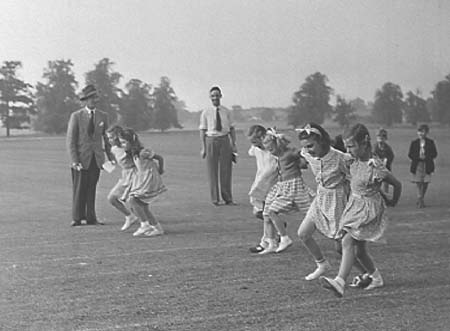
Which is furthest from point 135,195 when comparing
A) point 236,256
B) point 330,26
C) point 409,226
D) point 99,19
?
point 330,26

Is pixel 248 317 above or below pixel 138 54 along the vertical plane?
below

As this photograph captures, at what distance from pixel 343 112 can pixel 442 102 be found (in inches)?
93.7

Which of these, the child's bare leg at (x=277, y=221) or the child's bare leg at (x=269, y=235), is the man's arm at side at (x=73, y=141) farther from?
the child's bare leg at (x=277, y=221)

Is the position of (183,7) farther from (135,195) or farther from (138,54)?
(135,195)

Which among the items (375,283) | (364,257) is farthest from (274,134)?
(375,283)

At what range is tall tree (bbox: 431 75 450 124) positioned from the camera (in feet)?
52.1

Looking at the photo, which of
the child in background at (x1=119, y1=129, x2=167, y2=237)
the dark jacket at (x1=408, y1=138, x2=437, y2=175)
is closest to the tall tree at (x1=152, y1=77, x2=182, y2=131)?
the dark jacket at (x1=408, y1=138, x2=437, y2=175)

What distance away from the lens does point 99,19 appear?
14336mm

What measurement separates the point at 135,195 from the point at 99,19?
21.8 feet

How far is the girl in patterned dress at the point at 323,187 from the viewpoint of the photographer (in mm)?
5840

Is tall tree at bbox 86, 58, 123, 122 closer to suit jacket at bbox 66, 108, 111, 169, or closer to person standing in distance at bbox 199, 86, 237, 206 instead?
person standing in distance at bbox 199, 86, 237, 206

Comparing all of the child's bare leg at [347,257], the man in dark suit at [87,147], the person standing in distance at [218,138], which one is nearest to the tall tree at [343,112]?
the person standing in distance at [218,138]

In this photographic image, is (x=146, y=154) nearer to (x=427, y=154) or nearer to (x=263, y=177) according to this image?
(x=263, y=177)

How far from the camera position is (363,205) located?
5633mm
